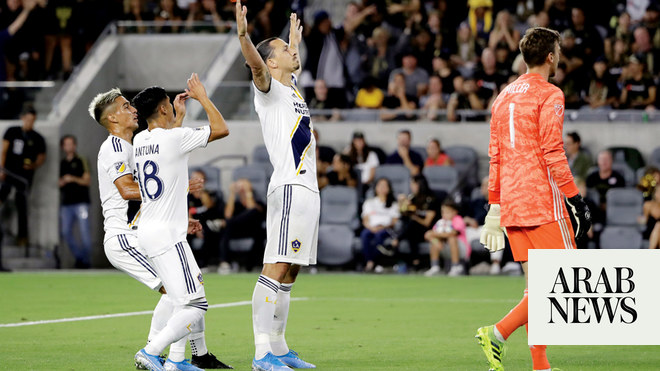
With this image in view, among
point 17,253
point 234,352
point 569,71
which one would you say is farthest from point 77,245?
point 234,352

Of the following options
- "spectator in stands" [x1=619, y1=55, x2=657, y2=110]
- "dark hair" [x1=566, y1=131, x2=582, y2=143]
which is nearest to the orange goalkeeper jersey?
"dark hair" [x1=566, y1=131, x2=582, y2=143]

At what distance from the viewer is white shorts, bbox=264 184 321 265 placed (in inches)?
330

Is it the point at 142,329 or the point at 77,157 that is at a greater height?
the point at 77,157

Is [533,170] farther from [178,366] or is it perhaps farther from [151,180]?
[178,366]

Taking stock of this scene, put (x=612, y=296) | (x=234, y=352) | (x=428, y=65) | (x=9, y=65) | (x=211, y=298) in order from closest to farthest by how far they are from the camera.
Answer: (x=612, y=296) < (x=234, y=352) < (x=211, y=298) < (x=428, y=65) < (x=9, y=65)

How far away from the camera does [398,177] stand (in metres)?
20.8

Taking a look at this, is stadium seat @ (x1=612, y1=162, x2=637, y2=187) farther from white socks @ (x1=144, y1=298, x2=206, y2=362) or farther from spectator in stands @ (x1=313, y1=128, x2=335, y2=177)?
white socks @ (x1=144, y1=298, x2=206, y2=362)

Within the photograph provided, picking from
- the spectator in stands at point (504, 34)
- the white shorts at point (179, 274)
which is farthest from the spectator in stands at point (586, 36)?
the white shorts at point (179, 274)

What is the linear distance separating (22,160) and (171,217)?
1470cm

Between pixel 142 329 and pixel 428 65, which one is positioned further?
pixel 428 65

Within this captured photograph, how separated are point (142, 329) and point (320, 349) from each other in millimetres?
2426

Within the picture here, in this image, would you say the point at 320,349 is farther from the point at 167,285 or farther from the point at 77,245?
the point at 77,245

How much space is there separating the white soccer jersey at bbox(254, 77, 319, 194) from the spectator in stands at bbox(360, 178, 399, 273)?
1149cm

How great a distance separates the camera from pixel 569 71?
21453 mm
